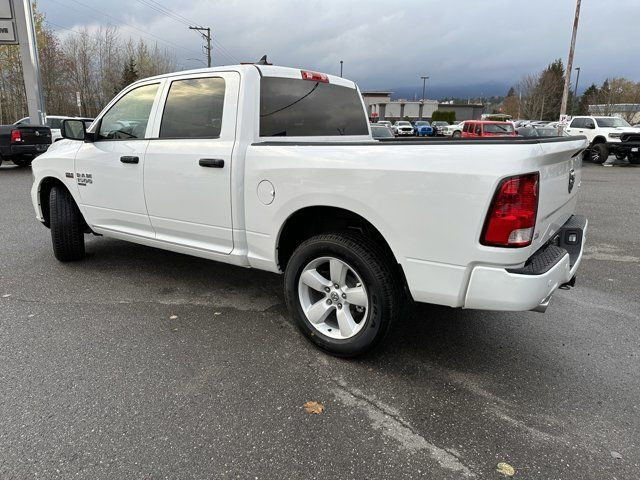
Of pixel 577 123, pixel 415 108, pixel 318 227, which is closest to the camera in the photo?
pixel 318 227

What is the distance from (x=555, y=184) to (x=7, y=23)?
21407 millimetres

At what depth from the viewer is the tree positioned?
41.9 m

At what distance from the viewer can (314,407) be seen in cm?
269

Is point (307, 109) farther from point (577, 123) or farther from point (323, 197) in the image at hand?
point (577, 123)

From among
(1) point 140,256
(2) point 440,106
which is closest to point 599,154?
(1) point 140,256

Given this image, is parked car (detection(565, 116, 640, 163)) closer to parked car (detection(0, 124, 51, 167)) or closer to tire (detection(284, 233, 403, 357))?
tire (detection(284, 233, 403, 357))

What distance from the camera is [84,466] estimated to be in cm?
222

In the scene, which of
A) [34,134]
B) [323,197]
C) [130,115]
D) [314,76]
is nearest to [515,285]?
[323,197]

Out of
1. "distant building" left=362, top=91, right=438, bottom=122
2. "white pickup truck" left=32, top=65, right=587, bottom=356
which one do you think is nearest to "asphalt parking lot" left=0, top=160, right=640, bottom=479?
"white pickup truck" left=32, top=65, right=587, bottom=356

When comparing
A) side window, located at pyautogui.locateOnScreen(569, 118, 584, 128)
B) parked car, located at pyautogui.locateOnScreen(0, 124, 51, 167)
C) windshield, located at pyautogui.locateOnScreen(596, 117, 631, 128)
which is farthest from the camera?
side window, located at pyautogui.locateOnScreen(569, 118, 584, 128)

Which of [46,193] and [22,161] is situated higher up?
[46,193]

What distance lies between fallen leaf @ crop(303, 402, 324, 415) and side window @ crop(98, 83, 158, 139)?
2.85 meters

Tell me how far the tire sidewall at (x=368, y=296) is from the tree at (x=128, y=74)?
143ft

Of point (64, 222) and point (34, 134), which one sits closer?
point (64, 222)
